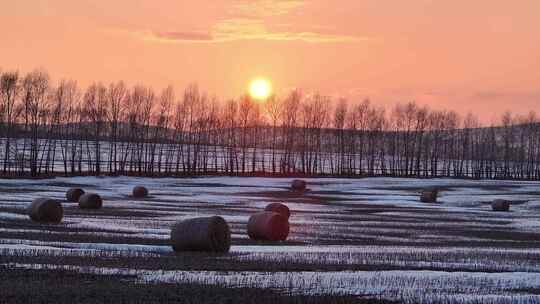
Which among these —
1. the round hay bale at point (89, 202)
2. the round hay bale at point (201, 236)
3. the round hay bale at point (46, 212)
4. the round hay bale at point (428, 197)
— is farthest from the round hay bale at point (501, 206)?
the round hay bale at point (201, 236)

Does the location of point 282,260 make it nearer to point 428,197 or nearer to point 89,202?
point 89,202

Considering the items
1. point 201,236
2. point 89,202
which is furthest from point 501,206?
point 201,236

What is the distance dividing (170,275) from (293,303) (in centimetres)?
371

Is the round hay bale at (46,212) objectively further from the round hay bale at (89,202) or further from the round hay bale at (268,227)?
the round hay bale at (89,202)

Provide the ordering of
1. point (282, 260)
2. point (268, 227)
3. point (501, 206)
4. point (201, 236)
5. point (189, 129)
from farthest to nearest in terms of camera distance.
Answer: point (189, 129) → point (501, 206) → point (268, 227) → point (201, 236) → point (282, 260)

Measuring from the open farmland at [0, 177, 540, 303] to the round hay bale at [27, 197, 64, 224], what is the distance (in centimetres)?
46

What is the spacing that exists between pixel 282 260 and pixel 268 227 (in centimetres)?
656

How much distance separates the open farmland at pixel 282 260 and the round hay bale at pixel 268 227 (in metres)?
0.53

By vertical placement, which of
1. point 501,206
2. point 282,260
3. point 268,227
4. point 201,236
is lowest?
point 501,206

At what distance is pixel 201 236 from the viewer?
22891 mm

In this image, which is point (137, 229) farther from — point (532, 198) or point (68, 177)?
point (68, 177)

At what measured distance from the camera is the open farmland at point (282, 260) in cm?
1552

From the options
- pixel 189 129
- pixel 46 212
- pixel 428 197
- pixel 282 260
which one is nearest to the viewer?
pixel 282 260

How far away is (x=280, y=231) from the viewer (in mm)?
28125
